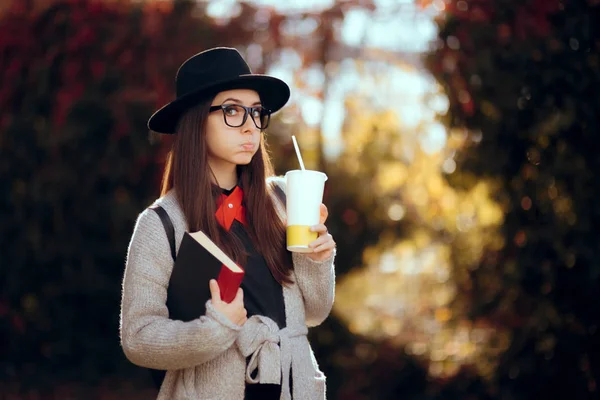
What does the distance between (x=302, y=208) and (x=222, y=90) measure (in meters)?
0.49

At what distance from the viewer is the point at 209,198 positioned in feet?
8.59

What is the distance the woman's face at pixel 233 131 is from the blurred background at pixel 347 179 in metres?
2.97

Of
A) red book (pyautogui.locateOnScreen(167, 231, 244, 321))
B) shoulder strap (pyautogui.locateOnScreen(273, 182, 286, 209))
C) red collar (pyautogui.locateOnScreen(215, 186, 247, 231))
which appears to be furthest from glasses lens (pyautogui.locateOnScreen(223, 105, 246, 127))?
red book (pyautogui.locateOnScreen(167, 231, 244, 321))

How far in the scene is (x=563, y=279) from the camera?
16.7 feet

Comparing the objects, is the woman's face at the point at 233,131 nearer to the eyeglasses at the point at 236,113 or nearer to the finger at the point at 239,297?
the eyeglasses at the point at 236,113

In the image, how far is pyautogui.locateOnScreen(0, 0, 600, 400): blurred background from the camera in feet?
17.4

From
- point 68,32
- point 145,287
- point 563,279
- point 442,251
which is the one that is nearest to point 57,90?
point 68,32

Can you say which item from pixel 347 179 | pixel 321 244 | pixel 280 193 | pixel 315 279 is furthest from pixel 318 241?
pixel 347 179

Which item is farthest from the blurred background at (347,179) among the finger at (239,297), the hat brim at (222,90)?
the finger at (239,297)

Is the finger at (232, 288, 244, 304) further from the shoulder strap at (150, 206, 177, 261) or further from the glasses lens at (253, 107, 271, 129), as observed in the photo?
the glasses lens at (253, 107, 271, 129)

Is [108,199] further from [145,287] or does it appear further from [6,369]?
[145,287]

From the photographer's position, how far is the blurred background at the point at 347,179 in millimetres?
5316

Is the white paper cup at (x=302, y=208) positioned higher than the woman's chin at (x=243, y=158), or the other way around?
the woman's chin at (x=243, y=158)

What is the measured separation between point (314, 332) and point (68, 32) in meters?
3.05
